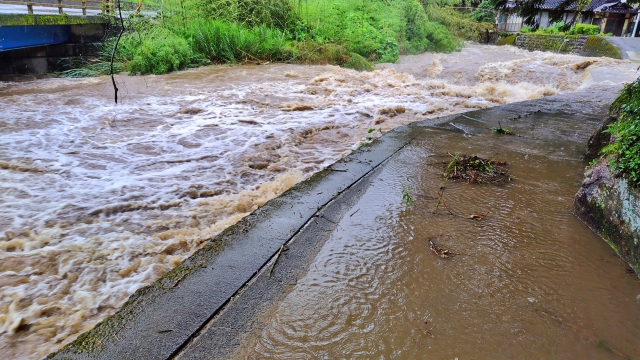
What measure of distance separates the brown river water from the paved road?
11.3 meters

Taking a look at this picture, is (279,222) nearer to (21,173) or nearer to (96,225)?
(96,225)

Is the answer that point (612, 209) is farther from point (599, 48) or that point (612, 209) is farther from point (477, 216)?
point (599, 48)

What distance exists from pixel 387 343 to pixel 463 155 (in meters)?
3.13

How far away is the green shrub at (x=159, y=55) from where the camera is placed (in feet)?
37.0

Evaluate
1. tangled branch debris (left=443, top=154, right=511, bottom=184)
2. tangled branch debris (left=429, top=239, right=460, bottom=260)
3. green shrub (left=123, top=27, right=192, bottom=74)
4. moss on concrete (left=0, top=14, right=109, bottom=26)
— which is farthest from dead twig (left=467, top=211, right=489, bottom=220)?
moss on concrete (left=0, top=14, right=109, bottom=26)

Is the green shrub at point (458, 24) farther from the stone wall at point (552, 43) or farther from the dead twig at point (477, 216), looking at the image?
the dead twig at point (477, 216)

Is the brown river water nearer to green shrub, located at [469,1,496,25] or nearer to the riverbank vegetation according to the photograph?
the riverbank vegetation

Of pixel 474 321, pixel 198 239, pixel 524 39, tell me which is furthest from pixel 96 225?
pixel 524 39

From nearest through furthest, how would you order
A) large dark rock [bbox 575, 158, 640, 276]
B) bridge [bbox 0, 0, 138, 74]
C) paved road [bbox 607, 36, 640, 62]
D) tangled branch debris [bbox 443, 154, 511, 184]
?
1. large dark rock [bbox 575, 158, 640, 276]
2. tangled branch debris [bbox 443, 154, 511, 184]
3. bridge [bbox 0, 0, 138, 74]
4. paved road [bbox 607, 36, 640, 62]

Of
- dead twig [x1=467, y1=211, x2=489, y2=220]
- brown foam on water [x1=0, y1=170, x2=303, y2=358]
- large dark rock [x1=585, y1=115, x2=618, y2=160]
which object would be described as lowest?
brown foam on water [x1=0, y1=170, x2=303, y2=358]

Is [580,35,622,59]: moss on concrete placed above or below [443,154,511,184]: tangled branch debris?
above

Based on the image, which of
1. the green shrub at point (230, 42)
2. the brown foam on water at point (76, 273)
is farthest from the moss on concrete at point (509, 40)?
the brown foam on water at point (76, 273)

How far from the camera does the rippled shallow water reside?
6.10 feet

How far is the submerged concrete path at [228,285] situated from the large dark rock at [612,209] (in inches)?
71.0
